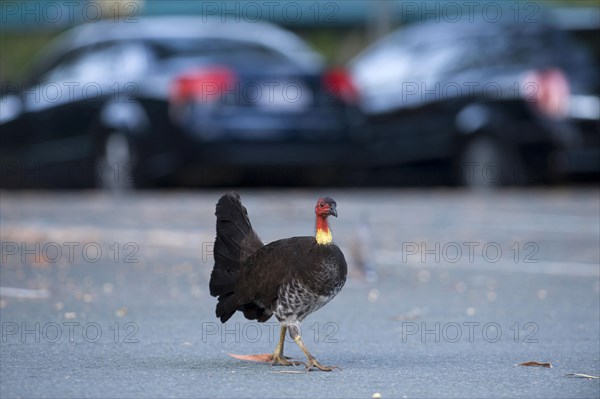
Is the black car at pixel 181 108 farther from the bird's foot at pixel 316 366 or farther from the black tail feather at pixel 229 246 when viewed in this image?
the bird's foot at pixel 316 366

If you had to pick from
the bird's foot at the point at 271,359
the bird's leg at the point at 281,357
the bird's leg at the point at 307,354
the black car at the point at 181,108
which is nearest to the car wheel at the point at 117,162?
the black car at the point at 181,108

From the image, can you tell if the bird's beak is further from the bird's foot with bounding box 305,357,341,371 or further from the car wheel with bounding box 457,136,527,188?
the car wheel with bounding box 457,136,527,188

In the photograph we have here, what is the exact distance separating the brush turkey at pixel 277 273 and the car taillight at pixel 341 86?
30.8ft

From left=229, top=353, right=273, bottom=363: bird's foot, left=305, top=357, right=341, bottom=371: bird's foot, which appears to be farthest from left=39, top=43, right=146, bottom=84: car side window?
left=305, top=357, right=341, bottom=371: bird's foot

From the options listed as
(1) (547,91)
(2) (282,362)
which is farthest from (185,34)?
(2) (282,362)

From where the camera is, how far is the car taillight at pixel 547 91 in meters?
17.9

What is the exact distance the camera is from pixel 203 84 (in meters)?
17.0

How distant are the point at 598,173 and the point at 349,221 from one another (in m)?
5.39

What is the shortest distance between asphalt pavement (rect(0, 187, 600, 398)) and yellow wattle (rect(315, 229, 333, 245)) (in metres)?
0.72

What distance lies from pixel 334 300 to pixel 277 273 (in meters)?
3.12

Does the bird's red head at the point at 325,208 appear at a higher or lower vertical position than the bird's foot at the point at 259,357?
higher

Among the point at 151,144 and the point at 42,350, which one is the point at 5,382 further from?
the point at 151,144

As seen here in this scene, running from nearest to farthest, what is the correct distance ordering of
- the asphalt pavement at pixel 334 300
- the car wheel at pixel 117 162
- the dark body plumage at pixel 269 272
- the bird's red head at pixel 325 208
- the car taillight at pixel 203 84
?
the asphalt pavement at pixel 334 300, the dark body plumage at pixel 269 272, the bird's red head at pixel 325 208, the car taillight at pixel 203 84, the car wheel at pixel 117 162

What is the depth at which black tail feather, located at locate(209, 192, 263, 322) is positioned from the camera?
27.1ft
